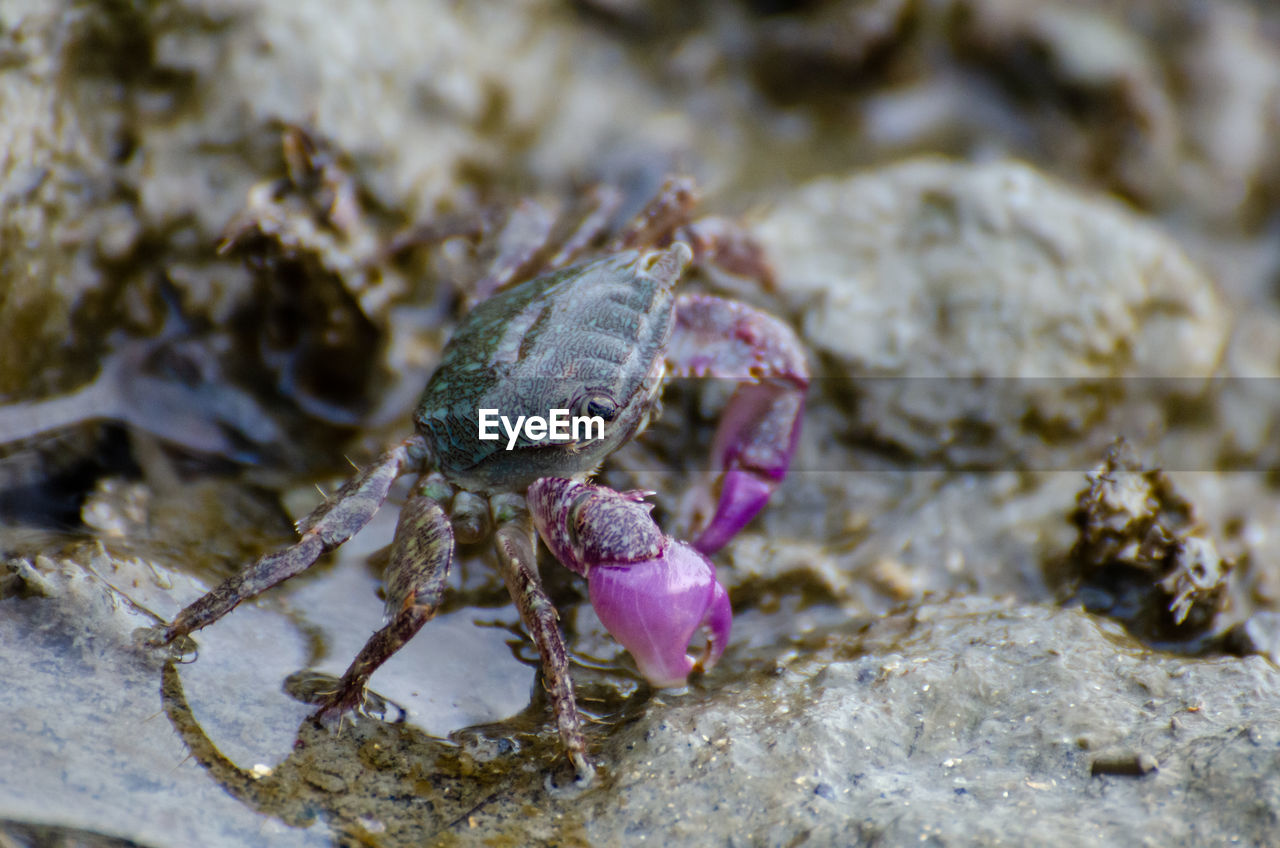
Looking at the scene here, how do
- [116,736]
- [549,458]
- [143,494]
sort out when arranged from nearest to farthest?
[116,736] < [549,458] < [143,494]

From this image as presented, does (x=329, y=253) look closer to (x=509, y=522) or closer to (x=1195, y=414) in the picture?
(x=509, y=522)

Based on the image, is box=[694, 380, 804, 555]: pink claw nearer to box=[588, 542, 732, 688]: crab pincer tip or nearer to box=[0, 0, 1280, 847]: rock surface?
box=[0, 0, 1280, 847]: rock surface

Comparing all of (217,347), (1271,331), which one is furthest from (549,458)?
(1271,331)

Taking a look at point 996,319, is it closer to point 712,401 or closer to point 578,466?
point 712,401

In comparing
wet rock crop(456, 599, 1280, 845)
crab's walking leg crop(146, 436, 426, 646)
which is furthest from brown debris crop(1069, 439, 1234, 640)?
crab's walking leg crop(146, 436, 426, 646)

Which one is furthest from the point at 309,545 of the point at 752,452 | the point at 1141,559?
the point at 1141,559

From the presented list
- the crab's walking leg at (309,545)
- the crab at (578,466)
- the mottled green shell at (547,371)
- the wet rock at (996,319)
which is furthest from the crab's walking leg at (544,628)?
the wet rock at (996,319)

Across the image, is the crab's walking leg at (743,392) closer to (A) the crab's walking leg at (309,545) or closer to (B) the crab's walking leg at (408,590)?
(B) the crab's walking leg at (408,590)
